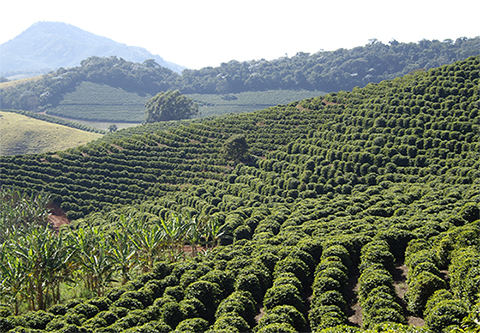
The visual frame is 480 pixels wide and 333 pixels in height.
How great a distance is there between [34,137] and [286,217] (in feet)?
389

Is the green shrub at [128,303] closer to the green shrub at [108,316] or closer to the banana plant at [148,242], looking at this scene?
the green shrub at [108,316]

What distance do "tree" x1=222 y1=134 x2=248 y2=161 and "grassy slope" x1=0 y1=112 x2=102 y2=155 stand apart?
80.1 m

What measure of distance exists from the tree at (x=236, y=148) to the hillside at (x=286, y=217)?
856 mm

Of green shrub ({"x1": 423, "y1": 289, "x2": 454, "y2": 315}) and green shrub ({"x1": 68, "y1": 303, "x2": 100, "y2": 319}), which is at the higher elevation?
green shrub ({"x1": 423, "y1": 289, "x2": 454, "y2": 315})

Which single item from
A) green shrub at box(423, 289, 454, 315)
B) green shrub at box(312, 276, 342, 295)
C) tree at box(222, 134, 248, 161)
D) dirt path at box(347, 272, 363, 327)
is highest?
tree at box(222, 134, 248, 161)

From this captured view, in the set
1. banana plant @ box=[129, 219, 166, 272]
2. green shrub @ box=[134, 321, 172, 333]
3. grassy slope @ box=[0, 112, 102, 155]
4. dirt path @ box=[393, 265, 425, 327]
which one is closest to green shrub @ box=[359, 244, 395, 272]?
dirt path @ box=[393, 265, 425, 327]

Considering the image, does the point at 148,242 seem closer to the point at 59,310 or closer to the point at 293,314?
the point at 59,310

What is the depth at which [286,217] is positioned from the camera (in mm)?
42688

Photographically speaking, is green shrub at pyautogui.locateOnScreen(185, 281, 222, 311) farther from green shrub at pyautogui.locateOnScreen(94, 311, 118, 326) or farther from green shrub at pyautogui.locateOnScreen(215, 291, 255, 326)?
green shrub at pyautogui.locateOnScreen(94, 311, 118, 326)

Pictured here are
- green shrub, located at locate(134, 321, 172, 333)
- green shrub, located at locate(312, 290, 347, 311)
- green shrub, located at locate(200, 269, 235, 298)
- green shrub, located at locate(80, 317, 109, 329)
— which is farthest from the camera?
green shrub, located at locate(200, 269, 235, 298)

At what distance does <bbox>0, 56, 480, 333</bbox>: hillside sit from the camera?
19.8 metres

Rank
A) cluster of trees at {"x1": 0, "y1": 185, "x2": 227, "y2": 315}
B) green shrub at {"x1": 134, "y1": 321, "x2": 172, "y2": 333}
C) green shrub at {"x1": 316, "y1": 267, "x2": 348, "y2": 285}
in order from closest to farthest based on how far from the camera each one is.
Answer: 1. green shrub at {"x1": 134, "y1": 321, "x2": 172, "y2": 333}
2. green shrub at {"x1": 316, "y1": 267, "x2": 348, "y2": 285}
3. cluster of trees at {"x1": 0, "y1": 185, "x2": 227, "y2": 315}

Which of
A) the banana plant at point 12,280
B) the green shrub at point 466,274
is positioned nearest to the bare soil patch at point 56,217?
the banana plant at point 12,280

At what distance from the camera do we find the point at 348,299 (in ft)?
72.8
